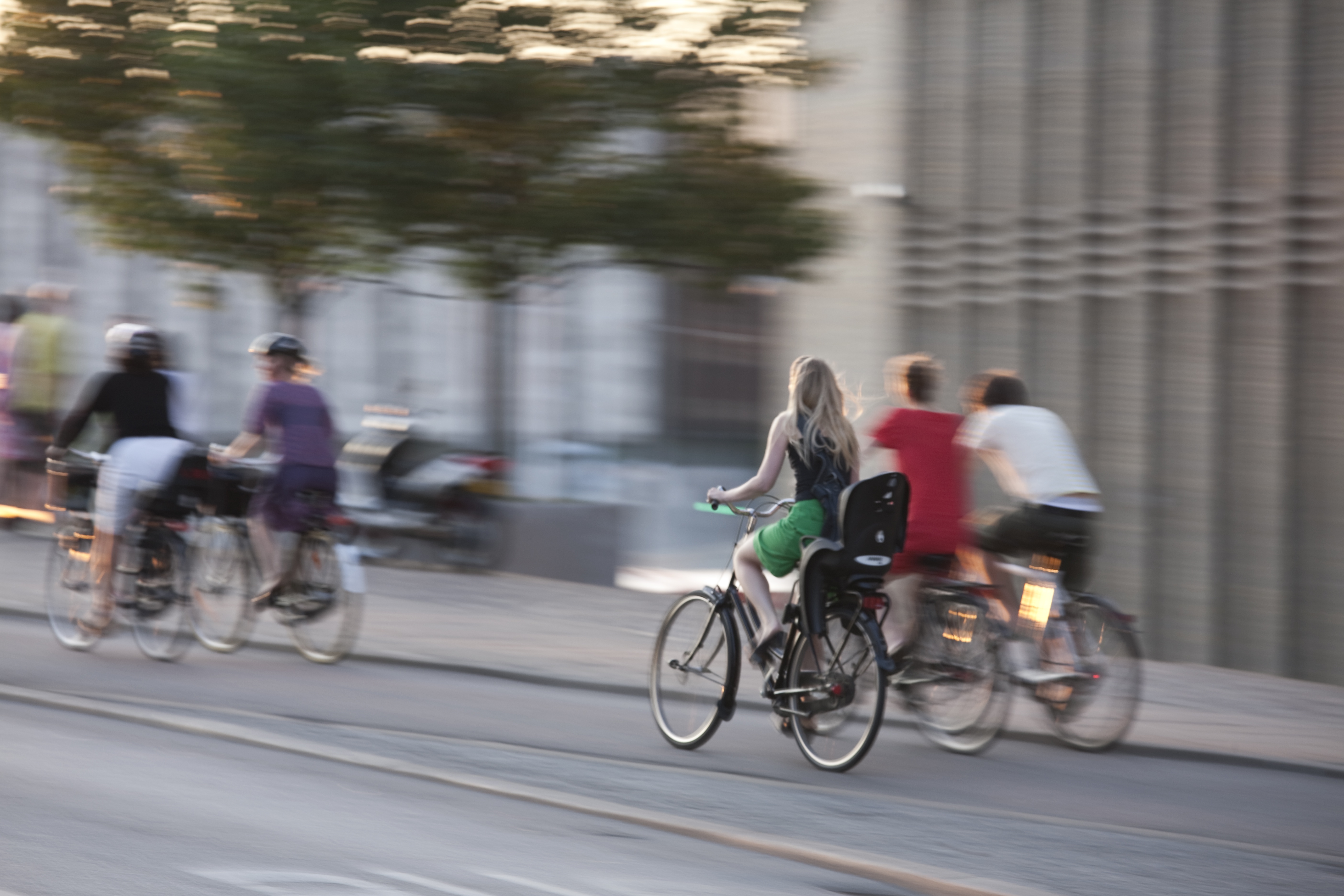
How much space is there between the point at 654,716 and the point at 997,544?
179 centimetres

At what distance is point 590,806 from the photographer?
19.3 feet

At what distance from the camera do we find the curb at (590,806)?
16.3 feet

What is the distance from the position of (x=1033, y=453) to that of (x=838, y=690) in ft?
5.42

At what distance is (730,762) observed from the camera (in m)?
7.07

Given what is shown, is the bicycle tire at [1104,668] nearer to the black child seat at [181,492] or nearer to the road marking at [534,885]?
the road marking at [534,885]

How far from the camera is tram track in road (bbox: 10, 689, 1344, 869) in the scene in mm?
5711

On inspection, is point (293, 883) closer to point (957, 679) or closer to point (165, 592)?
point (957, 679)

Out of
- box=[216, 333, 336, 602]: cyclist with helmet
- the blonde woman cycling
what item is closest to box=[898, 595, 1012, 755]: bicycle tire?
the blonde woman cycling


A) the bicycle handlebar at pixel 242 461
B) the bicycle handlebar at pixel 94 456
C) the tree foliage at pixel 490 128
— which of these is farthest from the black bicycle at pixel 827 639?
the tree foliage at pixel 490 128

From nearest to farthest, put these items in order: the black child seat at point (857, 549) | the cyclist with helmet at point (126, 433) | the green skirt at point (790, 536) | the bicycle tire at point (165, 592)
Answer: the black child seat at point (857, 549) < the green skirt at point (790, 536) < the cyclist with helmet at point (126, 433) < the bicycle tire at point (165, 592)

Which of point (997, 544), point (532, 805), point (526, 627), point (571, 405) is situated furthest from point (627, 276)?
point (532, 805)

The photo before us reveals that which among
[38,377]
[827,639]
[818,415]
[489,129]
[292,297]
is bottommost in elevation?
[827,639]

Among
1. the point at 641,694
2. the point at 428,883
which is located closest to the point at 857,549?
the point at 641,694

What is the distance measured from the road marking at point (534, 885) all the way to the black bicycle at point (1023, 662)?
2.88 meters
